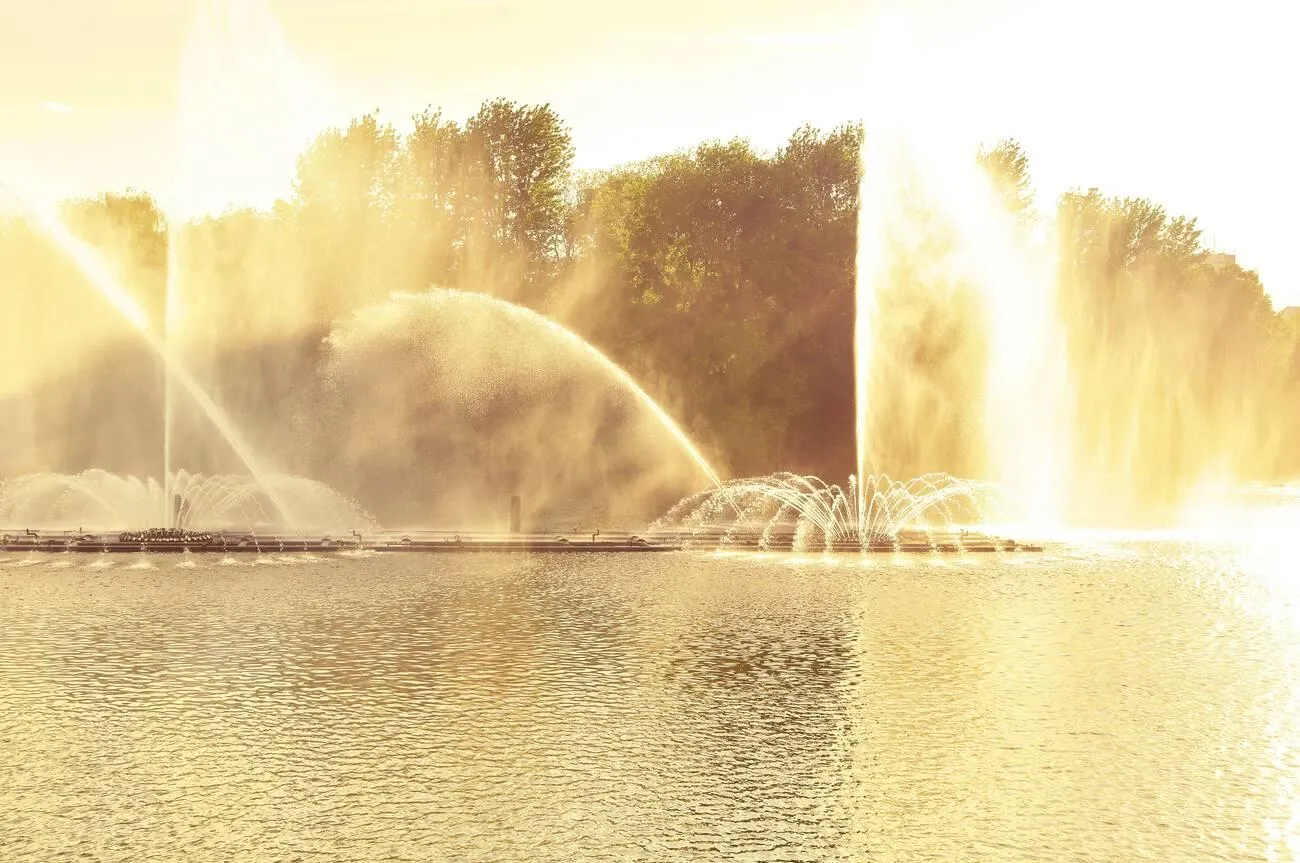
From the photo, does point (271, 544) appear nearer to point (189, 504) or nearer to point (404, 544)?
point (404, 544)

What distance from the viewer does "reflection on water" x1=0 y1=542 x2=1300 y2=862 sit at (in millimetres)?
13188

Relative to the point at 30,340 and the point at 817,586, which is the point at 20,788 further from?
the point at 30,340

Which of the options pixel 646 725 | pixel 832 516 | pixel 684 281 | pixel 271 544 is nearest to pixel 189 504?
pixel 271 544

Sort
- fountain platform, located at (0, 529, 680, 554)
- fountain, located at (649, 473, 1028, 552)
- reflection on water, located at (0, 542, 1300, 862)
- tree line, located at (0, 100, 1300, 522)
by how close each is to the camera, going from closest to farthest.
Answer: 1. reflection on water, located at (0, 542, 1300, 862)
2. fountain platform, located at (0, 529, 680, 554)
3. fountain, located at (649, 473, 1028, 552)
4. tree line, located at (0, 100, 1300, 522)

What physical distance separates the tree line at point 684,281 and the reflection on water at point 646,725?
134ft

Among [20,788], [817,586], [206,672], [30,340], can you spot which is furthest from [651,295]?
[20,788]

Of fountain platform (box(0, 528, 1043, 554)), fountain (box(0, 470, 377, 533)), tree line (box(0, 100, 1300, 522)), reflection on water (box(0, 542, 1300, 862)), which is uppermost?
tree line (box(0, 100, 1300, 522))

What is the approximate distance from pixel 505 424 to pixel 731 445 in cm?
1342

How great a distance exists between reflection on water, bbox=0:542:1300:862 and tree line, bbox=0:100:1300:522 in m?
40.7

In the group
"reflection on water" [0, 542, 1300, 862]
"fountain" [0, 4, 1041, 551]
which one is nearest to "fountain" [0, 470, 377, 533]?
"fountain" [0, 4, 1041, 551]

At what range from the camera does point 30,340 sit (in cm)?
7350

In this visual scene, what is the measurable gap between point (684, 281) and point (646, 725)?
64.9m

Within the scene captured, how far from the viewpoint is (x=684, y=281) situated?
80938mm

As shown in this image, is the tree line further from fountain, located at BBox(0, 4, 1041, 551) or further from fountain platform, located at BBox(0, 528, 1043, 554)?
fountain platform, located at BBox(0, 528, 1043, 554)
